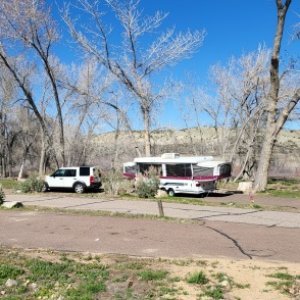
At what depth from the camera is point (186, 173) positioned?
2784 cm

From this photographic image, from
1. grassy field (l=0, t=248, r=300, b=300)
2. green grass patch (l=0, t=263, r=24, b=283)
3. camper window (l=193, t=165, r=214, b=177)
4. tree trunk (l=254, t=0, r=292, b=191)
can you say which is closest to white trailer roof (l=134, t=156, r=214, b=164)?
camper window (l=193, t=165, r=214, b=177)

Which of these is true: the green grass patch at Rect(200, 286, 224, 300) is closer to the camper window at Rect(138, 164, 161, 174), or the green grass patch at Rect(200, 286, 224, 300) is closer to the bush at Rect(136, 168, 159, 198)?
the bush at Rect(136, 168, 159, 198)

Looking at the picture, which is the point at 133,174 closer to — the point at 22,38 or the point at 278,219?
the point at 22,38

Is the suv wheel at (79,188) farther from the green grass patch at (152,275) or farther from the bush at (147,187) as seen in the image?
the green grass patch at (152,275)

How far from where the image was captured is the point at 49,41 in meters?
35.3

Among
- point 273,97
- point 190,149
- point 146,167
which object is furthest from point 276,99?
point 190,149

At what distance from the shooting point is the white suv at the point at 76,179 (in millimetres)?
28938

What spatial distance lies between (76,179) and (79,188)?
597 millimetres

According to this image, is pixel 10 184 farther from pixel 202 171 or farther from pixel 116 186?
pixel 202 171

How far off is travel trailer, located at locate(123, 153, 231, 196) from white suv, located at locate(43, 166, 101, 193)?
2.95 metres

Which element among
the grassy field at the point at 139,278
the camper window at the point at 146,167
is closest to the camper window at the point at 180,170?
the camper window at the point at 146,167

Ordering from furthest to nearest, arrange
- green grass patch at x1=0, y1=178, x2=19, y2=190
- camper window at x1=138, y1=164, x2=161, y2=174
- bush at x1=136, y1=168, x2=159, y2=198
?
green grass patch at x1=0, y1=178, x2=19, y2=190
camper window at x1=138, y1=164, x2=161, y2=174
bush at x1=136, y1=168, x2=159, y2=198

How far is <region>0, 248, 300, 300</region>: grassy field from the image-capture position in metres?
7.29

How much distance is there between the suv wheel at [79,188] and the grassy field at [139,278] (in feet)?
63.4
